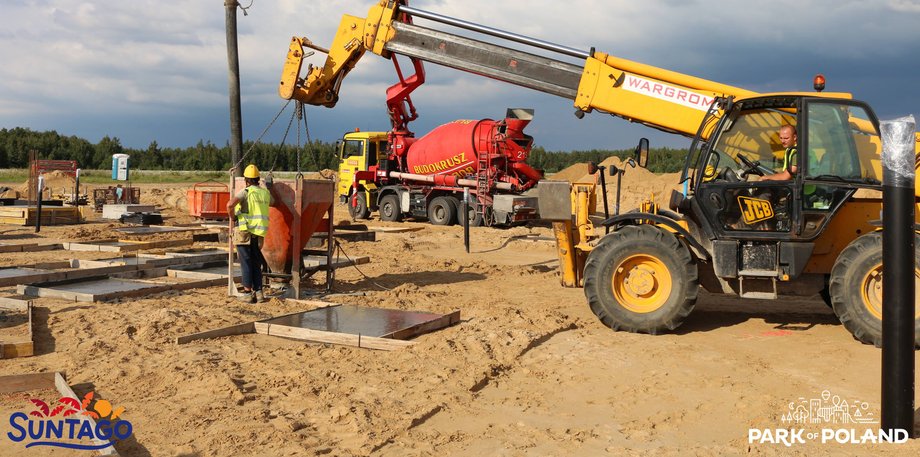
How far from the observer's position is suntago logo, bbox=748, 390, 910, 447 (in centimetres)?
486

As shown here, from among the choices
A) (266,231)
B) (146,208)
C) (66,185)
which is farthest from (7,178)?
(266,231)

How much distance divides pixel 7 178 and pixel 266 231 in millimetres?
43605

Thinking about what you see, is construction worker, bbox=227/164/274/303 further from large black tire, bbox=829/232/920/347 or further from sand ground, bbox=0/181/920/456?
large black tire, bbox=829/232/920/347

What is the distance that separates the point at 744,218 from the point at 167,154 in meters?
65.2

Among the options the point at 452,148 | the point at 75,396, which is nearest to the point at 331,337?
the point at 75,396

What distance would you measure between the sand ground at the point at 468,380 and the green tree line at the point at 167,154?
139ft

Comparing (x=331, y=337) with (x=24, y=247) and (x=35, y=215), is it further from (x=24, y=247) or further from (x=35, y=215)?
(x=35, y=215)

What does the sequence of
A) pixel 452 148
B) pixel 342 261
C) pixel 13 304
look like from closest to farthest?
pixel 13 304, pixel 342 261, pixel 452 148

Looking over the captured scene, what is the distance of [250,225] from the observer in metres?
9.45

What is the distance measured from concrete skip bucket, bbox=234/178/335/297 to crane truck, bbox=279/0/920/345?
123 inches

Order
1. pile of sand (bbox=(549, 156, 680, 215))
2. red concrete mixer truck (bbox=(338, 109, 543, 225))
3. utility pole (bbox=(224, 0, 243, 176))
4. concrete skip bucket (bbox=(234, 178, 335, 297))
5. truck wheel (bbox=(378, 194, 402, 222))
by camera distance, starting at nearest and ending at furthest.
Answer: concrete skip bucket (bbox=(234, 178, 335, 297))
utility pole (bbox=(224, 0, 243, 176))
red concrete mixer truck (bbox=(338, 109, 543, 225))
truck wheel (bbox=(378, 194, 402, 222))
pile of sand (bbox=(549, 156, 680, 215))

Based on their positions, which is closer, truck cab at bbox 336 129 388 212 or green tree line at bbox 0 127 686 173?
truck cab at bbox 336 129 388 212

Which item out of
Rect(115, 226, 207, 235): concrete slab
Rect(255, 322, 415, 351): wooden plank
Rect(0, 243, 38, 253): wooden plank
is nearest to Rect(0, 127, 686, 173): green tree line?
Rect(115, 226, 207, 235): concrete slab

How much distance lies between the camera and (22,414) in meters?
5.09
